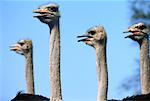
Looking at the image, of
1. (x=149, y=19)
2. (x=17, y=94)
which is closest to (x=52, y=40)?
(x=17, y=94)

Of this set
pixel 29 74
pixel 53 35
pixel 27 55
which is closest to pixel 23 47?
pixel 27 55

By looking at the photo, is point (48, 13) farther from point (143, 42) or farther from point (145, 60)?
point (145, 60)

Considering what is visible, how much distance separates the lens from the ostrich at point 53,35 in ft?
38.6

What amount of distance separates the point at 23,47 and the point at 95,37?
3202mm

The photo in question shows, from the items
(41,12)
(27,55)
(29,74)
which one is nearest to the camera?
(41,12)

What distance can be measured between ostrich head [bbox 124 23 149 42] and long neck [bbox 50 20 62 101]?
3.91 feet

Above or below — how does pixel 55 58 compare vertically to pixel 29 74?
above

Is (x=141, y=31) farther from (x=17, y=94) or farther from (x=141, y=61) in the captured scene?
(x=17, y=94)

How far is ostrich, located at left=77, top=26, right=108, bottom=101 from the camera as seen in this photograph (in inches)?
425

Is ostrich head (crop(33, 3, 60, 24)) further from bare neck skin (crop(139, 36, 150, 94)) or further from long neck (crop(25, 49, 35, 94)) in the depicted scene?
long neck (crop(25, 49, 35, 94))

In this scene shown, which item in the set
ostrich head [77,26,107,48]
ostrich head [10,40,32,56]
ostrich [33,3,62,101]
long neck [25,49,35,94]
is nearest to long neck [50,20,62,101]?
ostrich [33,3,62,101]

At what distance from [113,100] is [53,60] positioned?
1391 mm

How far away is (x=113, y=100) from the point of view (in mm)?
10969

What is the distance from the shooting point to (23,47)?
45.5 ft
